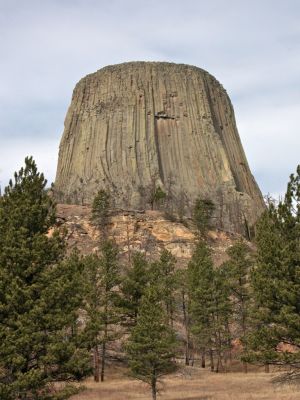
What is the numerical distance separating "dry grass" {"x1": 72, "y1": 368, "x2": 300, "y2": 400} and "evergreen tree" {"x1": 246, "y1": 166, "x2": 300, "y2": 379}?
689cm

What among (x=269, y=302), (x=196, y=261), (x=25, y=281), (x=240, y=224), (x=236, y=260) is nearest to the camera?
(x=25, y=281)

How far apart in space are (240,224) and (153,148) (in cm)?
3237

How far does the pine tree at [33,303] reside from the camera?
61.5 ft

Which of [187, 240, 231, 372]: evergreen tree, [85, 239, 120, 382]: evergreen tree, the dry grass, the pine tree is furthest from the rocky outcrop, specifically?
the pine tree

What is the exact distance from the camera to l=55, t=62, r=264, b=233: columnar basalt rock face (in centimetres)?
12756

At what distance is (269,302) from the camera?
22609 millimetres

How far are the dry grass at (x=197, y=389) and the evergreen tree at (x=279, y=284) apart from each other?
689cm

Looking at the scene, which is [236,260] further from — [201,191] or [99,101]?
[99,101]

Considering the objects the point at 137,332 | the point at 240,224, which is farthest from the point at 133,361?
the point at 240,224

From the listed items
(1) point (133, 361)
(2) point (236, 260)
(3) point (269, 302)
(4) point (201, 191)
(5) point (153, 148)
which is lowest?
(1) point (133, 361)

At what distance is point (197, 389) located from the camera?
3572 cm

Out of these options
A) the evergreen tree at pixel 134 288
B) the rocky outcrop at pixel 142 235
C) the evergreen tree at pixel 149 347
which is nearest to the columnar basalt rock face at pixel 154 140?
the rocky outcrop at pixel 142 235

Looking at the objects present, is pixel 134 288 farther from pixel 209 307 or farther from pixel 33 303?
pixel 33 303

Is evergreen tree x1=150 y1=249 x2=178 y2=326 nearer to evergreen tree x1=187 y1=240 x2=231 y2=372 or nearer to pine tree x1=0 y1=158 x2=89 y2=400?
evergreen tree x1=187 y1=240 x2=231 y2=372
